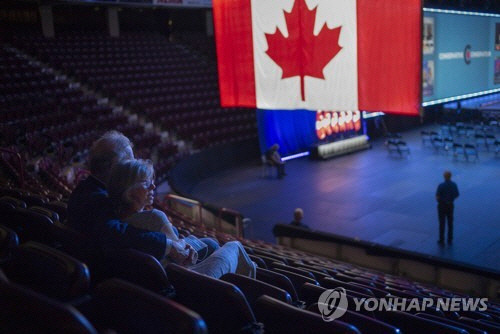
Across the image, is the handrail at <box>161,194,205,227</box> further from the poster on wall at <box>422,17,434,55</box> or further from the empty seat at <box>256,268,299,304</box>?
the empty seat at <box>256,268,299,304</box>

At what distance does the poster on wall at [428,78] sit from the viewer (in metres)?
5.86

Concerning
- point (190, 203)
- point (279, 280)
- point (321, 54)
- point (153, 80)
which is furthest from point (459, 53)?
point (153, 80)

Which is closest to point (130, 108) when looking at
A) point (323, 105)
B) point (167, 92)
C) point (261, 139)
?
point (167, 92)

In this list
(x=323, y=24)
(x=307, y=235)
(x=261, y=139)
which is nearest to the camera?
(x=323, y=24)

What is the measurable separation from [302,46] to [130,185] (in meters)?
4.90

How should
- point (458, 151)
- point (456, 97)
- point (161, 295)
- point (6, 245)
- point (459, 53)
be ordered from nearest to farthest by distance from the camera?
point (161, 295), point (6, 245), point (459, 53), point (456, 97), point (458, 151)

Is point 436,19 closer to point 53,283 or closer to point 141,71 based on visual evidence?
point 53,283

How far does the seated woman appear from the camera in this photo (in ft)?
8.71

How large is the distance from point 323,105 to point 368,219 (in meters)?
3.81

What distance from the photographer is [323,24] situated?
6586mm

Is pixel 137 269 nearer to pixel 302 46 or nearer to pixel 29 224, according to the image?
pixel 29 224

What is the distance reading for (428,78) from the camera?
6020mm

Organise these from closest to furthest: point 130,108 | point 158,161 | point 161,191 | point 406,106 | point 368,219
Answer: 1. point 406,106
2. point 368,219
3. point 161,191
4. point 158,161
5. point 130,108

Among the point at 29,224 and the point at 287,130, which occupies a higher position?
the point at 29,224
